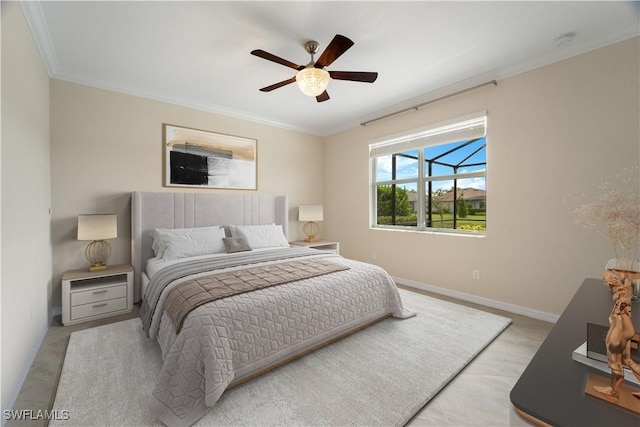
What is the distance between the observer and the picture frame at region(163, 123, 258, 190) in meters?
3.62

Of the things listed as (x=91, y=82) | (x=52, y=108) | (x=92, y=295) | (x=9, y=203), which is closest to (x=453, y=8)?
(x=9, y=203)

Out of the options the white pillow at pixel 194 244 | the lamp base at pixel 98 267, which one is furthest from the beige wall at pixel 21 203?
the white pillow at pixel 194 244

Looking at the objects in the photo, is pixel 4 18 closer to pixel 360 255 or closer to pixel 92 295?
pixel 92 295

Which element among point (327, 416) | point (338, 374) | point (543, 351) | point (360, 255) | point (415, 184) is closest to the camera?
point (543, 351)

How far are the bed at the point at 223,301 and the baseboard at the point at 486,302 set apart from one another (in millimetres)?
1032

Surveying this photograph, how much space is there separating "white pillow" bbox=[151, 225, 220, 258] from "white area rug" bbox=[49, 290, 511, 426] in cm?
86

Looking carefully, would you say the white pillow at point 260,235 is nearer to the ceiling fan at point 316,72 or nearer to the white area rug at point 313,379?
the white area rug at point 313,379

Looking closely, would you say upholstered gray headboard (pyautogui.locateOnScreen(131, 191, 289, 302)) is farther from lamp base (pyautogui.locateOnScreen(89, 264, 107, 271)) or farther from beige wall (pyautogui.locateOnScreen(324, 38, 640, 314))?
beige wall (pyautogui.locateOnScreen(324, 38, 640, 314))

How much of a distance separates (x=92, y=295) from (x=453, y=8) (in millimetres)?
4174

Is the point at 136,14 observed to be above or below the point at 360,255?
above

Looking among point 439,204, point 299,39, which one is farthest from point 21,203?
point 439,204

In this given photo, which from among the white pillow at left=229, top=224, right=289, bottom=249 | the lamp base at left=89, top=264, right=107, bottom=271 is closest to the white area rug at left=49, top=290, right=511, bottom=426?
the lamp base at left=89, top=264, right=107, bottom=271

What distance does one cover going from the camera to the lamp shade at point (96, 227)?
110 inches

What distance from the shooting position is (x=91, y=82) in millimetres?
3053
